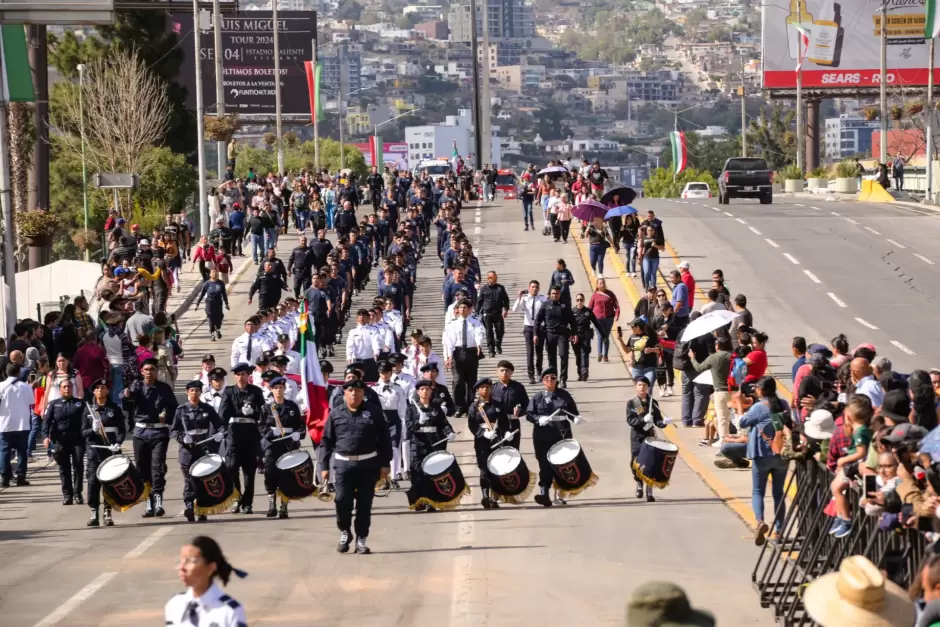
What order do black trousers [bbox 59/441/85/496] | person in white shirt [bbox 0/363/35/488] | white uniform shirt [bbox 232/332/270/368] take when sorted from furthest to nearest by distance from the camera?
white uniform shirt [bbox 232/332/270/368] → person in white shirt [bbox 0/363/35/488] → black trousers [bbox 59/441/85/496]

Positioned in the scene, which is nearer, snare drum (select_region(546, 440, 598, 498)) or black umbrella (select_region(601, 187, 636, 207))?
snare drum (select_region(546, 440, 598, 498))

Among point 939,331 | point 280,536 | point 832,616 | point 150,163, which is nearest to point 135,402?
point 280,536

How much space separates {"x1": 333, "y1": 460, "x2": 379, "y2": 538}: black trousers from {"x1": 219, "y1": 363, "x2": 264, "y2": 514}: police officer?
2473mm

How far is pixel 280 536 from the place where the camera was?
1678 centimetres

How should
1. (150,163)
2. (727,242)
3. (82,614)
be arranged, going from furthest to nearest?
(150,163) < (727,242) < (82,614)

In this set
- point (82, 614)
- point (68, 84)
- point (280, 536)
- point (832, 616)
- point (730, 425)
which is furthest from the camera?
point (68, 84)

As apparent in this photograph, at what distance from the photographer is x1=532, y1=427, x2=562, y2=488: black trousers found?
59.0 feet

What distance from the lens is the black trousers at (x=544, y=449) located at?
1797 centimetres

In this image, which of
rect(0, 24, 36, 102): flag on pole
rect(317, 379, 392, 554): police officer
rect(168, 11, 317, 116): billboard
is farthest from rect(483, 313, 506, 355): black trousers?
rect(168, 11, 317, 116): billboard

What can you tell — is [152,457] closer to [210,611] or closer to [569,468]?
[569,468]

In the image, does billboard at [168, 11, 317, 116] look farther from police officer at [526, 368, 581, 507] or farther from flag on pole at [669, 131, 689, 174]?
police officer at [526, 368, 581, 507]

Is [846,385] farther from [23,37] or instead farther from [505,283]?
[505,283]

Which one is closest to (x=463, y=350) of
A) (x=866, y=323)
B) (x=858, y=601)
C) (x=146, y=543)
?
(x=146, y=543)

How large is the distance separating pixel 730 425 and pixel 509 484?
177 inches
